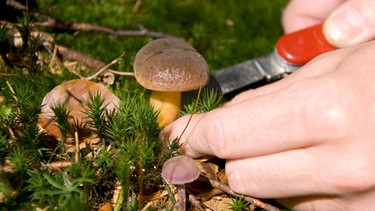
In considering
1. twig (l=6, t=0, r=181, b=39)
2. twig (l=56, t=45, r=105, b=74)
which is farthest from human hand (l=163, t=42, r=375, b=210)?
twig (l=6, t=0, r=181, b=39)

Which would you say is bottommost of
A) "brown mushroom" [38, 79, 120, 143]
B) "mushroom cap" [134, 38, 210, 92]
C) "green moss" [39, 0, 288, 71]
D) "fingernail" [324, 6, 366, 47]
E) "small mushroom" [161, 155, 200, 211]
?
"green moss" [39, 0, 288, 71]

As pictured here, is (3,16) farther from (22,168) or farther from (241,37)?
(241,37)

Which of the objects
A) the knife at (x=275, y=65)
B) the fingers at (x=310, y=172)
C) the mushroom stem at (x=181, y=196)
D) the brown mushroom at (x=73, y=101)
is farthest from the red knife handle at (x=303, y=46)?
the mushroom stem at (x=181, y=196)

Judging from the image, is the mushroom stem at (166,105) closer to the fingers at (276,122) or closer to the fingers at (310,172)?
the fingers at (276,122)

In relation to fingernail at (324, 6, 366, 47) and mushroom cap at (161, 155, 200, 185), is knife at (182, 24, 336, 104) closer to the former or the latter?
fingernail at (324, 6, 366, 47)

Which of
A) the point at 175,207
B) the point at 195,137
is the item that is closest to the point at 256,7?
the point at 195,137
